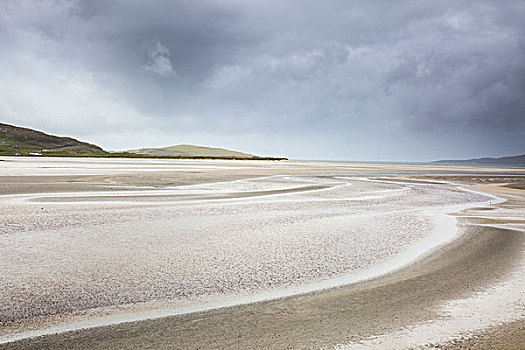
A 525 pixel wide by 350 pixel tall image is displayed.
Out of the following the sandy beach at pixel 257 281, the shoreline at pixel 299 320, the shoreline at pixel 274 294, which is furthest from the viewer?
the shoreline at pixel 274 294

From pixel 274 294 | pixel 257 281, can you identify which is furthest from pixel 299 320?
pixel 257 281

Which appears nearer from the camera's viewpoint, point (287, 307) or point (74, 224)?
point (287, 307)

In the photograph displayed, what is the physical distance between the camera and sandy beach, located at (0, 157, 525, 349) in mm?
3785

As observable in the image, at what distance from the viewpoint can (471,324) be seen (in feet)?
13.3

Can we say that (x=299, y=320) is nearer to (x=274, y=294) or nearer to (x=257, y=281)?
(x=274, y=294)

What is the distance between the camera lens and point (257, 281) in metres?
5.49

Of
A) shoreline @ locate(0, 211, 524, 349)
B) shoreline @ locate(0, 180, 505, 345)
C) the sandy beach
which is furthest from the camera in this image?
shoreline @ locate(0, 180, 505, 345)

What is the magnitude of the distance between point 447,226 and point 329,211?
3591 millimetres

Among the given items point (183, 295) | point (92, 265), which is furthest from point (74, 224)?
point (183, 295)

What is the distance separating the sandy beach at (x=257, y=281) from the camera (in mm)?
3785

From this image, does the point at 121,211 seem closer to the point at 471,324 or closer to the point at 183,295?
the point at 183,295

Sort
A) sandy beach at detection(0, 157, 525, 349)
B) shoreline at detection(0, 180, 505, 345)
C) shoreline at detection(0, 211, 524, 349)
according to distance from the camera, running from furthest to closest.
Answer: shoreline at detection(0, 180, 505, 345), sandy beach at detection(0, 157, 525, 349), shoreline at detection(0, 211, 524, 349)

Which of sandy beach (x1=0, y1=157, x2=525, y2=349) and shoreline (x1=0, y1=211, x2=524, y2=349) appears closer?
shoreline (x1=0, y1=211, x2=524, y2=349)

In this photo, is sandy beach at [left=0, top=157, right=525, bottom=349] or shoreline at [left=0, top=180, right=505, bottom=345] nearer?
sandy beach at [left=0, top=157, right=525, bottom=349]
